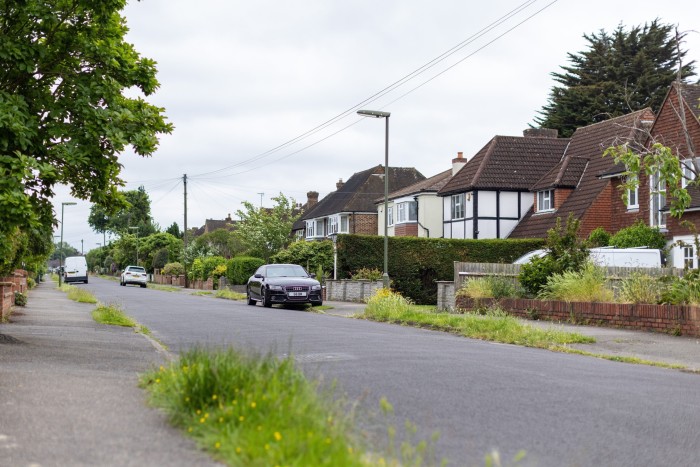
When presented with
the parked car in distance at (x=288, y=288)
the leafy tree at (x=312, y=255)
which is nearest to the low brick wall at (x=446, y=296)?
the parked car in distance at (x=288, y=288)

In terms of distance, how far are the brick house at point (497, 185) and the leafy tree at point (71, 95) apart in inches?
1344

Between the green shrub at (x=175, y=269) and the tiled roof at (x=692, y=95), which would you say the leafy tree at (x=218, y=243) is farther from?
the tiled roof at (x=692, y=95)

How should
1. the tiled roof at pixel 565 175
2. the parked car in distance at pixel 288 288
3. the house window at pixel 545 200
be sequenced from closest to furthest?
the parked car in distance at pixel 288 288 → the tiled roof at pixel 565 175 → the house window at pixel 545 200

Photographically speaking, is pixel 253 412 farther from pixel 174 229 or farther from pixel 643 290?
pixel 174 229

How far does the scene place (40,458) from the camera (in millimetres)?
5445

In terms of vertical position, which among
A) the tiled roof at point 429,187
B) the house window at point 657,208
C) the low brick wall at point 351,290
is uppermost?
the tiled roof at point 429,187

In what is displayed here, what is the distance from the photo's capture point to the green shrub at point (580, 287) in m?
19.9

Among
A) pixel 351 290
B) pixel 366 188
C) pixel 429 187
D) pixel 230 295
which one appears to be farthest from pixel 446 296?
pixel 366 188

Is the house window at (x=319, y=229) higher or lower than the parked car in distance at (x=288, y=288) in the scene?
higher

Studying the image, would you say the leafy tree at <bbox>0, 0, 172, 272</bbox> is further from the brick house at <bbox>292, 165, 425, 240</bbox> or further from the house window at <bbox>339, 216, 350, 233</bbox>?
the house window at <bbox>339, 216, 350, 233</bbox>

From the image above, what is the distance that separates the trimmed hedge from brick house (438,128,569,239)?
313 inches

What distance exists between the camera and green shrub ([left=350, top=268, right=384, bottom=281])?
34281mm

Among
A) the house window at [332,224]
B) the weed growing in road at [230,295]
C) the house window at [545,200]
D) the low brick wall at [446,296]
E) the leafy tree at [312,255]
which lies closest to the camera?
the low brick wall at [446,296]

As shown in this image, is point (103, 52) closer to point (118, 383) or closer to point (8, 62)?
point (8, 62)
